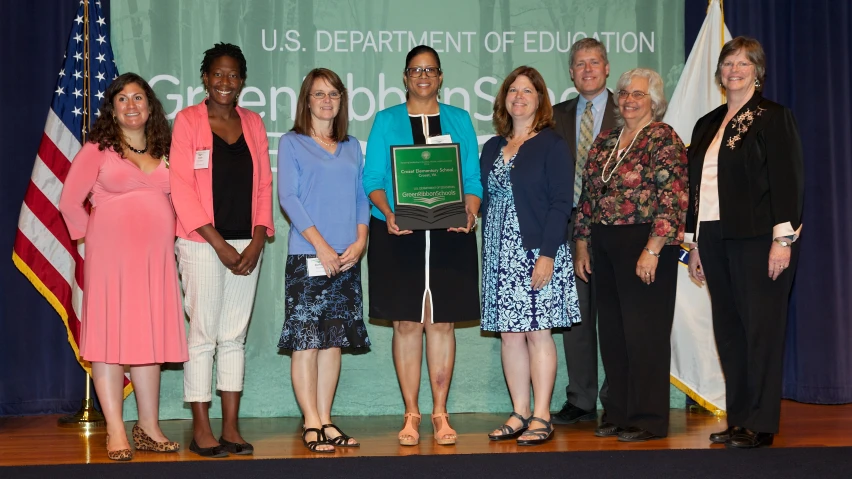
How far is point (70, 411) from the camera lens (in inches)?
187

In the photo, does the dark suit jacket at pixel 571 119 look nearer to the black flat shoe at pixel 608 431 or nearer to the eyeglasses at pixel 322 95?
the eyeglasses at pixel 322 95

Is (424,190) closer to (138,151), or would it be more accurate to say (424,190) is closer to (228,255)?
(228,255)

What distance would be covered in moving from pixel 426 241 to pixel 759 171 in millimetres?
1454

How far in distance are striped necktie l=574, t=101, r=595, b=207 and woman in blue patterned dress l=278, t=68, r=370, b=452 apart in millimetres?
1164

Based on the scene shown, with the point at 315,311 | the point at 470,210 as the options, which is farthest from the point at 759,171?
the point at 315,311

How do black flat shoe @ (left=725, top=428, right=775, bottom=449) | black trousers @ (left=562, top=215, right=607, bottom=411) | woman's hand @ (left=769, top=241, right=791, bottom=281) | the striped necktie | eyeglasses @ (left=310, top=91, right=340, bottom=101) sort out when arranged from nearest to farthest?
1. woman's hand @ (left=769, top=241, right=791, bottom=281)
2. black flat shoe @ (left=725, top=428, right=775, bottom=449)
3. eyeglasses @ (left=310, top=91, right=340, bottom=101)
4. the striped necktie
5. black trousers @ (left=562, top=215, right=607, bottom=411)

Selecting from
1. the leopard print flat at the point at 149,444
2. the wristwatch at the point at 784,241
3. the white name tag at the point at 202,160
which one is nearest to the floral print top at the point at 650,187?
the wristwatch at the point at 784,241

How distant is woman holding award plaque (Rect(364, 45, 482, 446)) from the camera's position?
3.81m

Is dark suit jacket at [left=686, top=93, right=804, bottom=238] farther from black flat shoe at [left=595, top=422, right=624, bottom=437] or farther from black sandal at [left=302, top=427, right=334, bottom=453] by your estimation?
black sandal at [left=302, top=427, right=334, bottom=453]

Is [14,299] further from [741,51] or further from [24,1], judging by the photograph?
[741,51]

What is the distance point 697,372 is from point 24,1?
4211mm

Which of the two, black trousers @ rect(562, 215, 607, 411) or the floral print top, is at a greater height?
the floral print top

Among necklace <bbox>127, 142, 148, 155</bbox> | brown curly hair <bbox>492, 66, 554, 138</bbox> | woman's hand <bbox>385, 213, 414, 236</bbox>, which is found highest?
brown curly hair <bbox>492, 66, 554, 138</bbox>

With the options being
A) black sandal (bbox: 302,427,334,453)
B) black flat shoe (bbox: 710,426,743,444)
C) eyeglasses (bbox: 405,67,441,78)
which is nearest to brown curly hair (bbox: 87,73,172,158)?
eyeglasses (bbox: 405,67,441,78)
